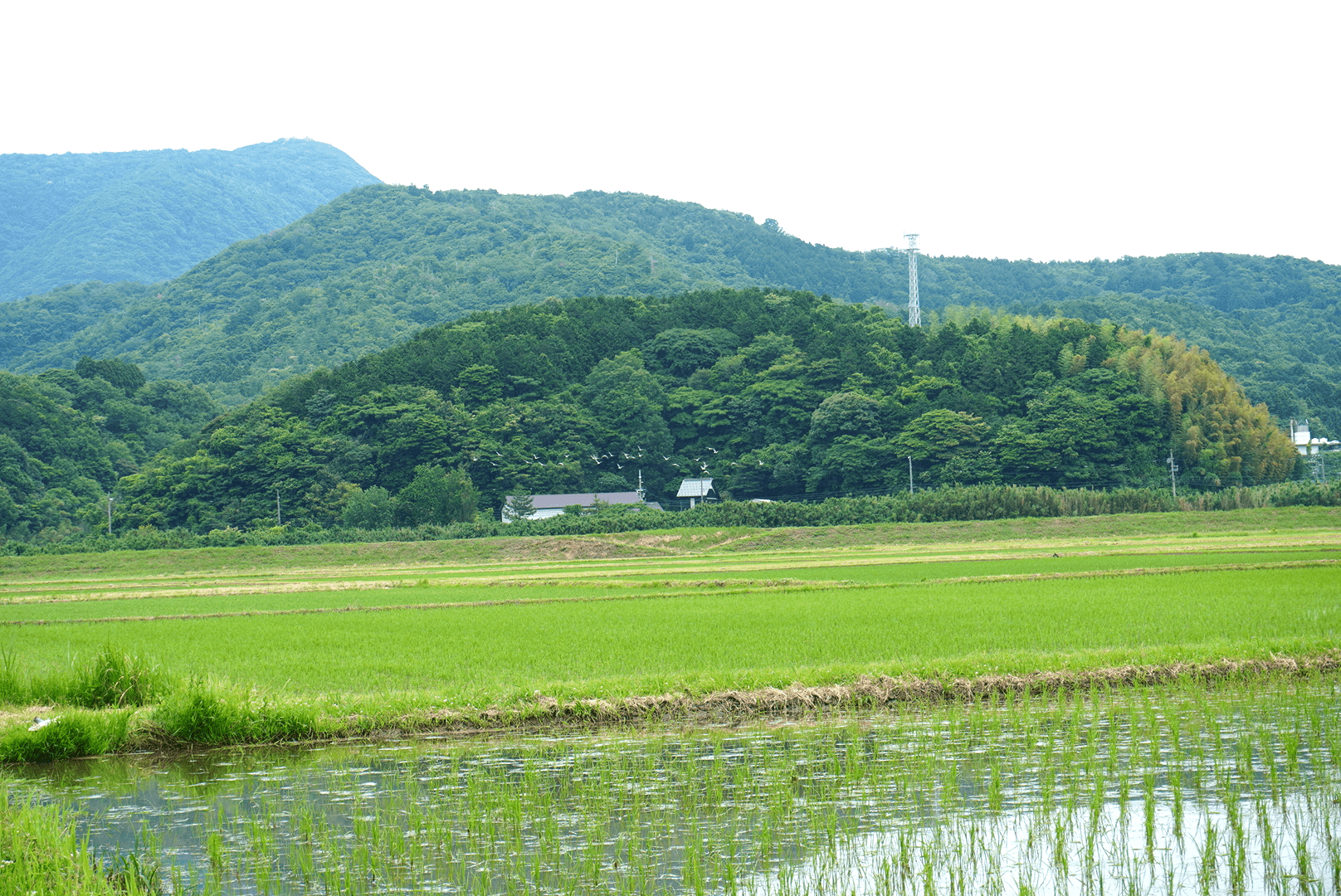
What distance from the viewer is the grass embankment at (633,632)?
11.7 m

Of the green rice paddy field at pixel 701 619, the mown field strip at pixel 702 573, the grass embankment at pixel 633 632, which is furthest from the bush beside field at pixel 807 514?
the mown field strip at pixel 702 573

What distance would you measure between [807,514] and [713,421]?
25512 mm

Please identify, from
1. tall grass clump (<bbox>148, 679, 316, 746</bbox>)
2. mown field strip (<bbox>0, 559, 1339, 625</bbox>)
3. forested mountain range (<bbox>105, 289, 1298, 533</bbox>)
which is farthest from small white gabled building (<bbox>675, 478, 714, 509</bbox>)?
tall grass clump (<bbox>148, 679, 316, 746</bbox>)

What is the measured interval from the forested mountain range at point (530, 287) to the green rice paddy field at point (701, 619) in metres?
66.2

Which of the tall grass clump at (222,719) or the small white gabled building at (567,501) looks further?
the small white gabled building at (567,501)

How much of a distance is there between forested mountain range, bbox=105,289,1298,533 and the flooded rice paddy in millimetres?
55513

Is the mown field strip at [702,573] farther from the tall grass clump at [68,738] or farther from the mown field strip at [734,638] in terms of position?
the tall grass clump at [68,738]

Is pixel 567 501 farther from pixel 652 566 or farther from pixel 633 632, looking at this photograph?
pixel 633 632

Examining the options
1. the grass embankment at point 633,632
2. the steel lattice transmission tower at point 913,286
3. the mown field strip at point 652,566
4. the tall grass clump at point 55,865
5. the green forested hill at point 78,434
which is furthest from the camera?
the steel lattice transmission tower at point 913,286

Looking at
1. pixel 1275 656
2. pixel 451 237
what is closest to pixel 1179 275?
pixel 451 237

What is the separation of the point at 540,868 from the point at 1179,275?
156 metres

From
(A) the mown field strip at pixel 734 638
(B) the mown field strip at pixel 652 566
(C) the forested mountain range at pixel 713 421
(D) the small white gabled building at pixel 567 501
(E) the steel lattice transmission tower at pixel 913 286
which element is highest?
(E) the steel lattice transmission tower at pixel 913 286

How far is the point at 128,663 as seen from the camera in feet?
40.7

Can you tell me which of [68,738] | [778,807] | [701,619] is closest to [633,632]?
[701,619]
